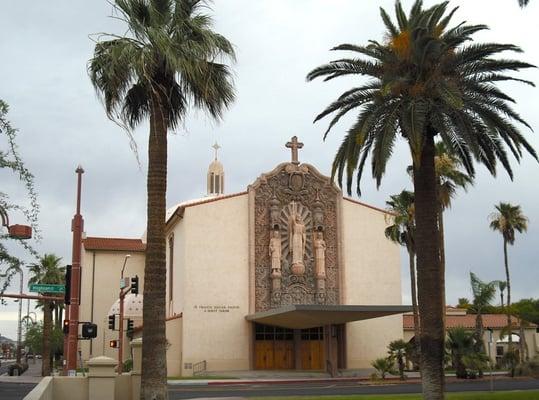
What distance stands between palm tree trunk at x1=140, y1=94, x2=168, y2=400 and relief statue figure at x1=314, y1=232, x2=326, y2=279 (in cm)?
3224

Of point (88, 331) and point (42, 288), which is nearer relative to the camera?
point (88, 331)

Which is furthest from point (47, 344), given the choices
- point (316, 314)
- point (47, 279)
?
point (316, 314)

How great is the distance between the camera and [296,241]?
5000 cm

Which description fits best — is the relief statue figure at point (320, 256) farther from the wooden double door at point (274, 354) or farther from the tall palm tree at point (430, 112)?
the tall palm tree at point (430, 112)

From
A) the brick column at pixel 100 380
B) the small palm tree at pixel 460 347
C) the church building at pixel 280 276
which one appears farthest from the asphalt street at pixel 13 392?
the small palm tree at pixel 460 347

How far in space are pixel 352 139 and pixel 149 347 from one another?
8769 millimetres

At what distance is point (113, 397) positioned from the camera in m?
19.9

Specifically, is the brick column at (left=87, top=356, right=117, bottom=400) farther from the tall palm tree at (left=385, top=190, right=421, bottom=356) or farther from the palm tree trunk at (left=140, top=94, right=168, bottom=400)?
the tall palm tree at (left=385, top=190, right=421, bottom=356)

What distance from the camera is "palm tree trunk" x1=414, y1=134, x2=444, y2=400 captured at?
20.2 metres

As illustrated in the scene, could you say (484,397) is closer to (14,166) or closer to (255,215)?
(14,166)

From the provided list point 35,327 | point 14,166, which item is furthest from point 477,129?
point 35,327

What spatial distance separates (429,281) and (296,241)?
29436 mm

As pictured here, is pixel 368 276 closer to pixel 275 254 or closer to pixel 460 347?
pixel 275 254

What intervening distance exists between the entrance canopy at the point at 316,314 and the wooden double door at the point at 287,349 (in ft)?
4.90
